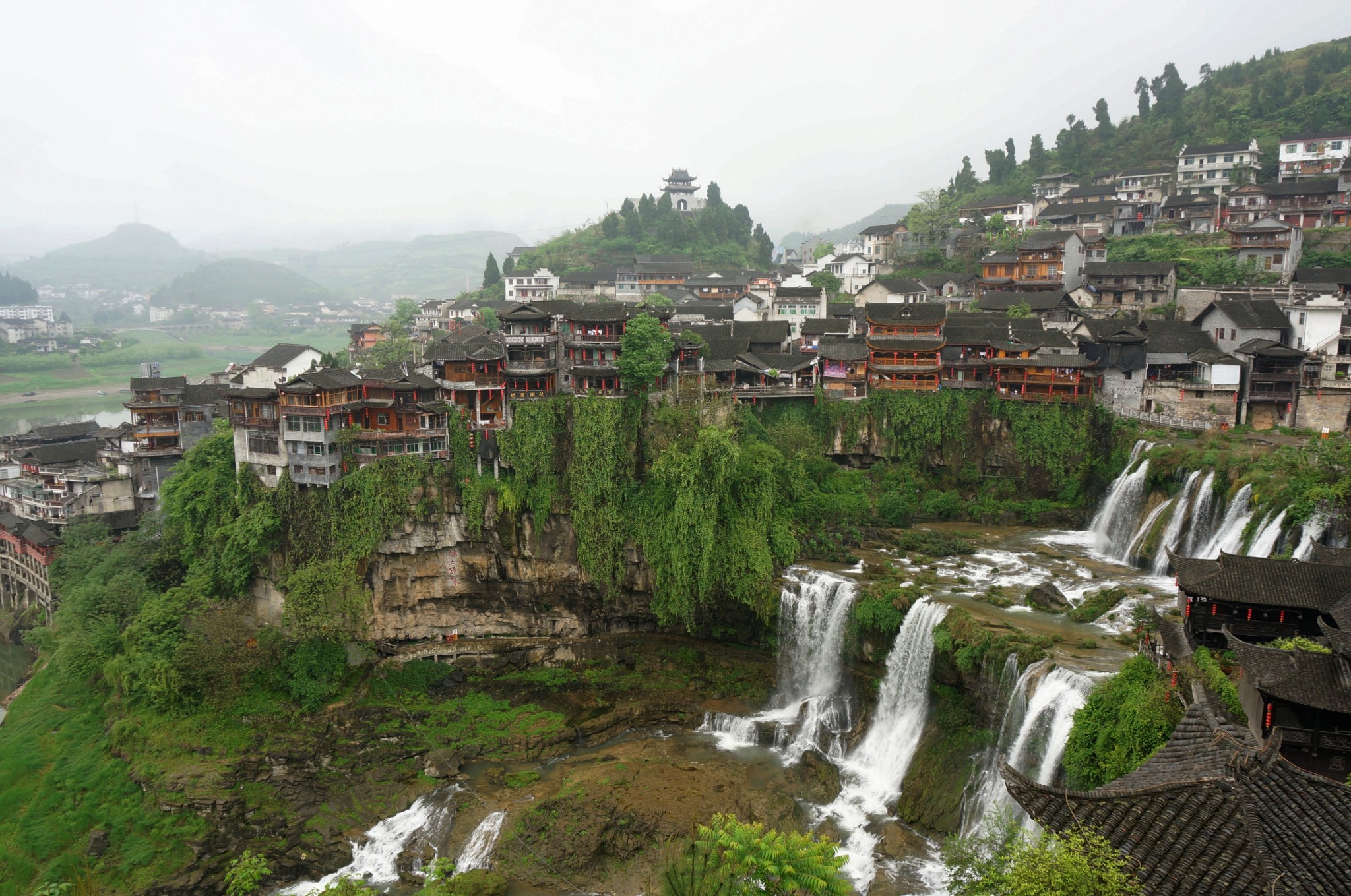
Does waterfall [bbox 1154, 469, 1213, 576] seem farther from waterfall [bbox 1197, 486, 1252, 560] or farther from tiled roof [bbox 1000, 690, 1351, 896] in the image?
tiled roof [bbox 1000, 690, 1351, 896]

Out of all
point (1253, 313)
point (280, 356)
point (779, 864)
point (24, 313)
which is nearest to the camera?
point (779, 864)

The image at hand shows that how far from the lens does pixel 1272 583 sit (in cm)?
2417

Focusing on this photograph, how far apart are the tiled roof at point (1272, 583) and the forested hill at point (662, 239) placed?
236ft

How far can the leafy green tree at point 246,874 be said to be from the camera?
24812 mm

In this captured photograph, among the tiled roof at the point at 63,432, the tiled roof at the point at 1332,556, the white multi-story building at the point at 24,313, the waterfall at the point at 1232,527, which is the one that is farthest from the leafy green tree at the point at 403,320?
the white multi-story building at the point at 24,313

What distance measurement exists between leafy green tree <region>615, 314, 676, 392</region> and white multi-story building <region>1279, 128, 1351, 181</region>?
58.4 m

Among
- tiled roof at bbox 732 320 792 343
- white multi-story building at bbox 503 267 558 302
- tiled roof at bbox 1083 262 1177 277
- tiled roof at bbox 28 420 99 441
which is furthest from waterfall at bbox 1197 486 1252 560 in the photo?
tiled roof at bbox 28 420 99 441

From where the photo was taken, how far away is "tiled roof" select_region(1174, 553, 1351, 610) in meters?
23.5

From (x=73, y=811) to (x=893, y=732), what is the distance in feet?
105

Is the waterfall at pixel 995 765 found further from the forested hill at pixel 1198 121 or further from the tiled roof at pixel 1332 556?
the forested hill at pixel 1198 121

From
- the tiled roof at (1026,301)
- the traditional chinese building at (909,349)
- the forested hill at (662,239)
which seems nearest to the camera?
the traditional chinese building at (909,349)

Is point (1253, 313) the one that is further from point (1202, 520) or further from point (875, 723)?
point (875, 723)

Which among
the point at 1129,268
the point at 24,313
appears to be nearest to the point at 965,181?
the point at 1129,268

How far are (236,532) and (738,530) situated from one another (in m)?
24.9
